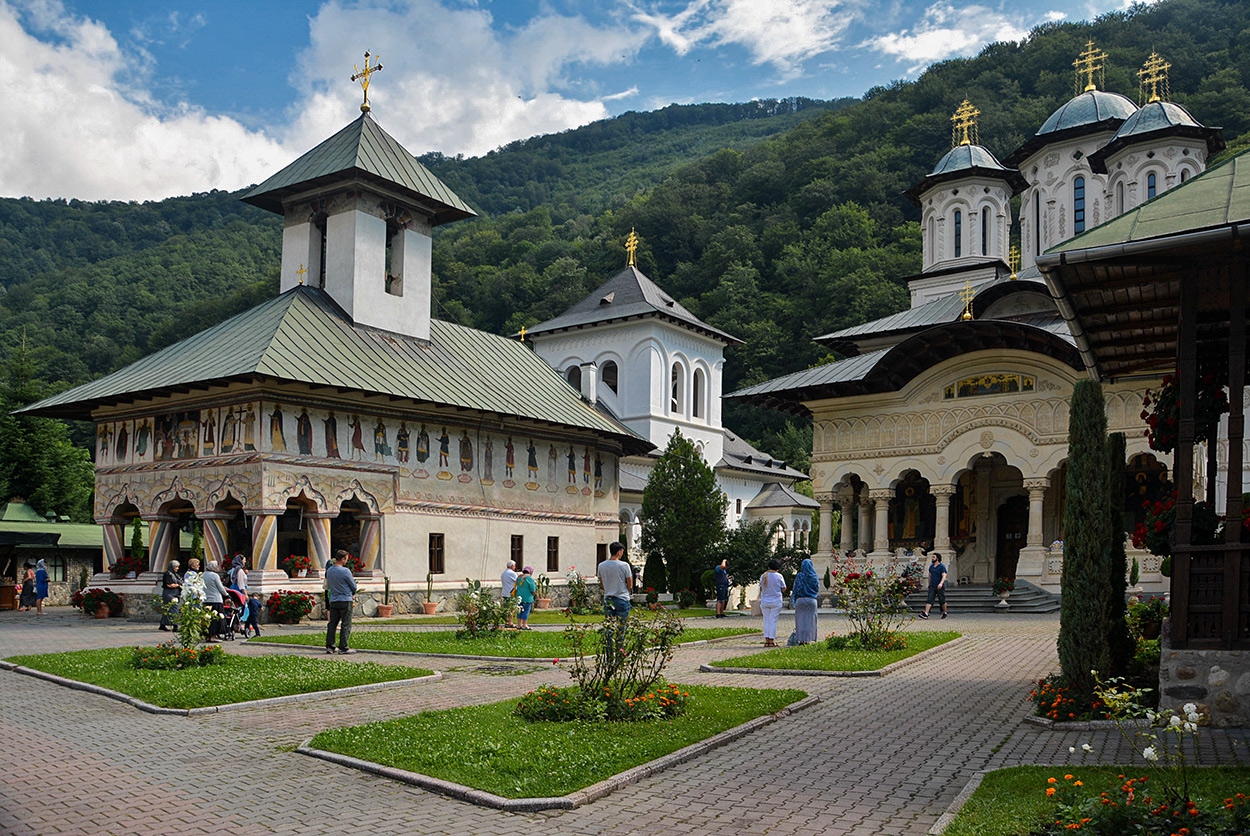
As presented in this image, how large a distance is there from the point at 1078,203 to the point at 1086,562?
3049cm

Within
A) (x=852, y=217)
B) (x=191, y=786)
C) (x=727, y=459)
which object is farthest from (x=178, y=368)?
(x=852, y=217)

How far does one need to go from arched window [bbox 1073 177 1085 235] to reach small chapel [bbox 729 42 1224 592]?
4cm

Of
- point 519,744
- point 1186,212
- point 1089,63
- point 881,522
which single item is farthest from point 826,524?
point 519,744

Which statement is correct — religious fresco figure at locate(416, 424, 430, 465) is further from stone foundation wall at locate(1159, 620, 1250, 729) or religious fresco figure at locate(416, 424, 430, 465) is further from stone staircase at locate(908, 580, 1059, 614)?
stone foundation wall at locate(1159, 620, 1250, 729)

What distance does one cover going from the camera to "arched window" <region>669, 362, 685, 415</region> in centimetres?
4684

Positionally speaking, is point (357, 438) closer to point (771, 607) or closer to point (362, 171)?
point (362, 171)

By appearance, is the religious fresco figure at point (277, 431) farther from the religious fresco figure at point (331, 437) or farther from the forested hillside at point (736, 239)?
the forested hillside at point (736, 239)

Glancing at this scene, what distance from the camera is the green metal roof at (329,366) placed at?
2244cm

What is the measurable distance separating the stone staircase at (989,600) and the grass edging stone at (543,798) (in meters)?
17.1

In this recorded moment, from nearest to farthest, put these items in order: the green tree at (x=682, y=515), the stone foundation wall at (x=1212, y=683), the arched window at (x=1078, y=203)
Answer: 1. the stone foundation wall at (x=1212, y=683)
2. the green tree at (x=682, y=515)
3. the arched window at (x=1078, y=203)

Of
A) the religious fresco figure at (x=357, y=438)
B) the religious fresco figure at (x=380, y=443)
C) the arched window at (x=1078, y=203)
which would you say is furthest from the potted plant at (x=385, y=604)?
the arched window at (x=1078, y=203)

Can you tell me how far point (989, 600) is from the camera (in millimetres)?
24719

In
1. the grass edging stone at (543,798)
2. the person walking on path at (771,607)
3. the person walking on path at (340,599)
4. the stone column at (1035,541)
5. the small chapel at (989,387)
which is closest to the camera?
the grass edging stone at (543,798)

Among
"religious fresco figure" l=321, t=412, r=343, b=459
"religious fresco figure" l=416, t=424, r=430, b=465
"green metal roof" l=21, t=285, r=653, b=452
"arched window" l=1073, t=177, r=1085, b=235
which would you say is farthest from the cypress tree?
"arched window" l=1073, t=177, r=1085, b=235
